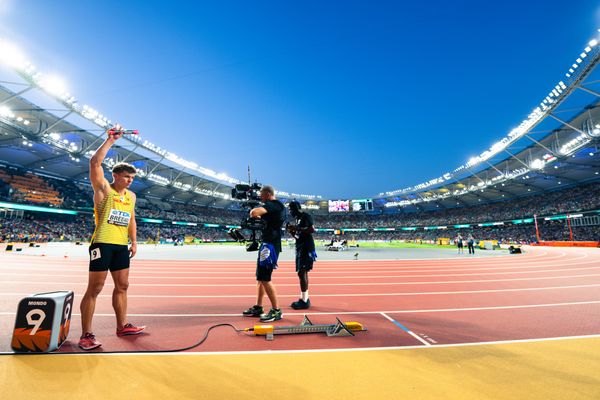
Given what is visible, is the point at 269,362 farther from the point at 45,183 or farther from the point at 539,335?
the point at 45,183

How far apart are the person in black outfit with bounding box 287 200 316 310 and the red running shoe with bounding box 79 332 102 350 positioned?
2.83m

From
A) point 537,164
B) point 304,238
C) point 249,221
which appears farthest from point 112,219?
point 537,164

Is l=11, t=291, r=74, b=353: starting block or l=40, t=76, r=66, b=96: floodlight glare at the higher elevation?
l=40, t=76, r=66, b=96: floodlight glare

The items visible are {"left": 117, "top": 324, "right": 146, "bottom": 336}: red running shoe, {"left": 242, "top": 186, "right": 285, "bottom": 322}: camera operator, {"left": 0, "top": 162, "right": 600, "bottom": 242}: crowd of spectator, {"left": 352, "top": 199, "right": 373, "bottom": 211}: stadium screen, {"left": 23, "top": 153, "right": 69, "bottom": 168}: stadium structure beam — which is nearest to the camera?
{"left": 117, "top": 324, "right": 146, "bottom": 336}: red running shoe

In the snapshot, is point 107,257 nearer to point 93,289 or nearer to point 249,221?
point 93,289

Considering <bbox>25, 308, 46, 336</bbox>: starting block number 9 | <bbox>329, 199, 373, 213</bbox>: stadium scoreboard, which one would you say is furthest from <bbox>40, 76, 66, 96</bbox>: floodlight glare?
<bbox>329, 199, 373, 213</bbox>: stadium scoreboard

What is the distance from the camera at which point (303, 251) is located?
4.87 meters

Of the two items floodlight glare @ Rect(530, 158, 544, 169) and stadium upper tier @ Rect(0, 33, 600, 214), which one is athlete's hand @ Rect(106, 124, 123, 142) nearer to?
stadium upper tier @ Rect(0, 33, 600, 214)

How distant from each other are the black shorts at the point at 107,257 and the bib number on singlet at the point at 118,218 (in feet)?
0.89

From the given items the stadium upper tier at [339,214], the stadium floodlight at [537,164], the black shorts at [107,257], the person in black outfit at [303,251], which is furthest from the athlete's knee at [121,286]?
the stadium upper tier at [339,214]

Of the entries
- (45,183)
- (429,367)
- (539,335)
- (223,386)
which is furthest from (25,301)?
(45,183)

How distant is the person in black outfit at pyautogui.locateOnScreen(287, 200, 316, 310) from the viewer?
15.3 ft

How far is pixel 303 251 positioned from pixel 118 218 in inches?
117

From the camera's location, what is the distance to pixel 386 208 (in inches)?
3061
